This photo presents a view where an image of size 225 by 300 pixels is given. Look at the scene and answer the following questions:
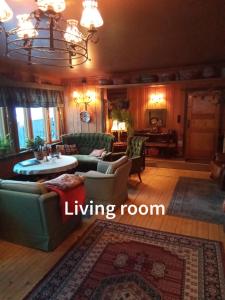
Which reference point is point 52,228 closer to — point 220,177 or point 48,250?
point 48,250

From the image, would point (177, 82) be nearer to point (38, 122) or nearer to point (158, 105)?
point (158, 105)

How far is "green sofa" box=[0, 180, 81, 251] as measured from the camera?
252 centimetres

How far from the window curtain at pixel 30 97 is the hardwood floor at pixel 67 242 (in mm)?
2995

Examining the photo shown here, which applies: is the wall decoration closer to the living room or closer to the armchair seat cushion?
the living room

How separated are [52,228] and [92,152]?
312 centimetres

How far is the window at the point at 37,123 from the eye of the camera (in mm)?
5226

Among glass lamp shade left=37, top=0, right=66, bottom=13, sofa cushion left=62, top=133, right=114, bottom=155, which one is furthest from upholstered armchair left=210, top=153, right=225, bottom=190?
glass lamp shade left=37, top=0, right=66, bottom=13

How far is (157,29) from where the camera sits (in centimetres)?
→ 272

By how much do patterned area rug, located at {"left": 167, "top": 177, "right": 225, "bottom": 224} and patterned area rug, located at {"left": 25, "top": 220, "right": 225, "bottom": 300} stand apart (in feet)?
2.29

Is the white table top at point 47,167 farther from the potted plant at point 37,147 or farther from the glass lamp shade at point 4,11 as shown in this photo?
the glass lamp shade at point 4,11

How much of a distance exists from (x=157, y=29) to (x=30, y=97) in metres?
3.55

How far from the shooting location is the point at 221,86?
6000 mm

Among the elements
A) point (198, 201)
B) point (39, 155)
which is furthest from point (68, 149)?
point (198, 201)

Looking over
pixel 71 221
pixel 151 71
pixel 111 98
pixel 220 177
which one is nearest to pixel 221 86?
pixel 151 71
